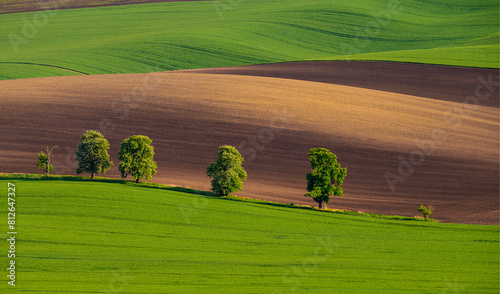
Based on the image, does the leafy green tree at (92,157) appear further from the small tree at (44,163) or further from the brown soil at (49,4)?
the brown soil at (49,4)

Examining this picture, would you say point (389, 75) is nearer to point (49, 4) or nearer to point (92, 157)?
point (92, 157)

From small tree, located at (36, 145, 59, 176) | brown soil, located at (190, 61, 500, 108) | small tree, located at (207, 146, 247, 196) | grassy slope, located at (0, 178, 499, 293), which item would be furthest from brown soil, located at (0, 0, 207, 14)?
small tree, located at (207, 146, 247, 196)

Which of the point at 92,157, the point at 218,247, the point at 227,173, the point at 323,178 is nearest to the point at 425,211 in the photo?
the point at 323,178

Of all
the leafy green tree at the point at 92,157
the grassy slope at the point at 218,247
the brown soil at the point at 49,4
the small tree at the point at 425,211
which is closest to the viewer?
the grassy slope at the point at 218,247

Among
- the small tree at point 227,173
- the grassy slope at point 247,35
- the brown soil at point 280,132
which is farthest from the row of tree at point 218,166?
the grassy slope at point 247,35

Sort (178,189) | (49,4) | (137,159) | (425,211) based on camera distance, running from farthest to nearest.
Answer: (49,4) < (137,159) < (178,189) < (425,211)
